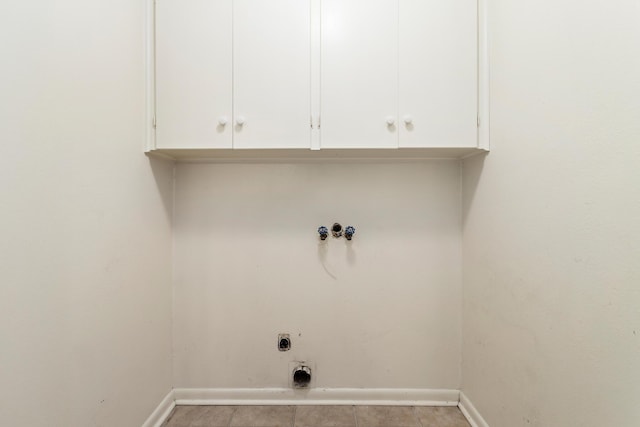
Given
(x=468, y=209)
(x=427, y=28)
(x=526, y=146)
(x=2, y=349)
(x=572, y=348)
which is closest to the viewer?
(x=2, y=349)

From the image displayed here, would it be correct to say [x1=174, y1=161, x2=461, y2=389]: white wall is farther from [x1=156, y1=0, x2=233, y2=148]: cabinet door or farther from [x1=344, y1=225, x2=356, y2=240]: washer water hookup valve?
[x1=156, y1=0, x2=233, y2=148]: cabinet door

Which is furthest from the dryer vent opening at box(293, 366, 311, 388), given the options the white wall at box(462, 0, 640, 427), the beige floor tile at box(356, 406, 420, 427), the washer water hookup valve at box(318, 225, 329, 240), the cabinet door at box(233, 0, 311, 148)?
the cabinet door at box(233, 0, 311, 148)

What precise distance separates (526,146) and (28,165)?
5.05 ft

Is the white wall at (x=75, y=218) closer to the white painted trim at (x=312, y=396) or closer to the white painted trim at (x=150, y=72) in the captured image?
the white painted trim at (x=150, y=72)

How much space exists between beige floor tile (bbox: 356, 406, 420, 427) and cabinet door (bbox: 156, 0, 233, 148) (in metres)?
1.50

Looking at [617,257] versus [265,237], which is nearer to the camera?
[617,257]

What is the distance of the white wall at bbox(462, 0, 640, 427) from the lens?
0.66 meters

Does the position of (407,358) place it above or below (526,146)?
below

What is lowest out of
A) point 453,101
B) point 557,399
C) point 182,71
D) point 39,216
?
point 557,399

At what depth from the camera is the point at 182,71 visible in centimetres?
121

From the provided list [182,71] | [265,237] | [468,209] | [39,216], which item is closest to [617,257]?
[468,209]

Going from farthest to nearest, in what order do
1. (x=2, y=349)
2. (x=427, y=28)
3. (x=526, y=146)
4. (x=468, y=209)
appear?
(x=468, y=209) < (x=427, y=28) < (x=526, y=146) < (x=2, y=349)

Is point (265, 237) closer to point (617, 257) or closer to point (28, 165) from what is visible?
point (28, 165)

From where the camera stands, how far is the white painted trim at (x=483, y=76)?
1191 mm
